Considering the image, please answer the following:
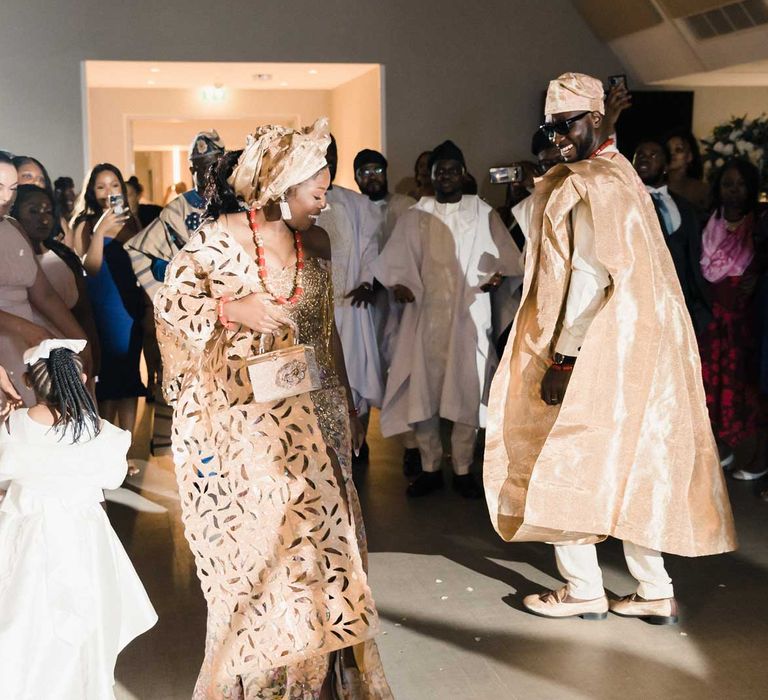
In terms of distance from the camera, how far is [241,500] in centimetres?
268

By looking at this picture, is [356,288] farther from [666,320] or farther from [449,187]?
[666,320]

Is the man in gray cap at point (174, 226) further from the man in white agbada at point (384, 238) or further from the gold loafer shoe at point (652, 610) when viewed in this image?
the gold loafer shoe at point (652, 610)

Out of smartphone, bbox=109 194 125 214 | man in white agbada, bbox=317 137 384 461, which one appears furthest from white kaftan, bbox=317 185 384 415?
smartphone, bbox=109 194 125 214

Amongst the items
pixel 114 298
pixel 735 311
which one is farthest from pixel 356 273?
pixel 735 311

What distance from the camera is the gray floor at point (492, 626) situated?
312cm

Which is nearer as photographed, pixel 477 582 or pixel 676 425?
pixel 676 425

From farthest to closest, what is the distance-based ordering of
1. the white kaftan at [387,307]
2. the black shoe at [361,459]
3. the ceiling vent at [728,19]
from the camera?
1. the ceiling vent at [728,19]
2. the black shoe at [361,459]
3. the white kaftan at [387,307]

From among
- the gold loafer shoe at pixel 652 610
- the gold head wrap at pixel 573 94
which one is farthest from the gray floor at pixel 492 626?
the gold head wrap at pixel 573 94

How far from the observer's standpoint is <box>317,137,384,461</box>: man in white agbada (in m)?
5.45

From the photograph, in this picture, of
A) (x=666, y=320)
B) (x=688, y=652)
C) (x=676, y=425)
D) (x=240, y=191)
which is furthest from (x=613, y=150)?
(x=688, y=652)

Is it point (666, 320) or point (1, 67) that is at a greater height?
point (1, 67)

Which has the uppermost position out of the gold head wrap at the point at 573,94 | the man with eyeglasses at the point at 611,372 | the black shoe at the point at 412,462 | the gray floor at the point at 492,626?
the gold head wrap at the point at 573,94

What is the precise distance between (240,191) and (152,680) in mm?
1535

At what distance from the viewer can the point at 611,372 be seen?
3314 mm
